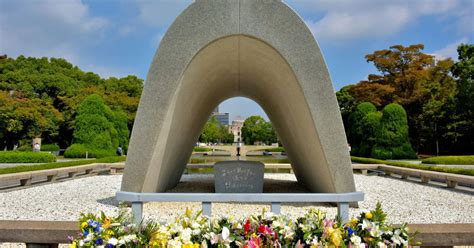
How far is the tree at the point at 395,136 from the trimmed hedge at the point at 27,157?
2271 centimetres

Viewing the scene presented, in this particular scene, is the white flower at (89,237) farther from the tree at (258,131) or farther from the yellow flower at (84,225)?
the tree at (258,131)

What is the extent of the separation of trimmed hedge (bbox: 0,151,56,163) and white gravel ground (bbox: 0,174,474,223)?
11712 millimetres

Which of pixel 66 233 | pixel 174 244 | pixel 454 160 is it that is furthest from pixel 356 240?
pixel 454 160

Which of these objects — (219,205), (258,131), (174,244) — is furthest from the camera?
(258,131)

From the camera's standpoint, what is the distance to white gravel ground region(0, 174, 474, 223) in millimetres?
7062

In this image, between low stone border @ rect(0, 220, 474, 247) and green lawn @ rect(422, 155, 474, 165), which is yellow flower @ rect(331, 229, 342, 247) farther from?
green lawn @ rect(422, 155, 474, 165)

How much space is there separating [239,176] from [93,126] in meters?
20.6

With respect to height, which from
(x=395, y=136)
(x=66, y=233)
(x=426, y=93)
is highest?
(x=426, y=93)

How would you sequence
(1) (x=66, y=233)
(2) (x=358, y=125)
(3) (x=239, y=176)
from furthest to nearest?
(2) (x=358, y=125) < (3) (x=239, y=176) < (1) (x=66, y=233)

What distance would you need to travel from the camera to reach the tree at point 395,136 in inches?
1047

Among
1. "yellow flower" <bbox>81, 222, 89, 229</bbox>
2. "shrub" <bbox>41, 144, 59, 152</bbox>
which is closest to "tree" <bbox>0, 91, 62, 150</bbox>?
"shrub" <bbox>41, 144, 59, 152</bbox>

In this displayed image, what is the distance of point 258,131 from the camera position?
79.8 meters

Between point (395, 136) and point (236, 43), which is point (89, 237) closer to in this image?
point (236, 43)

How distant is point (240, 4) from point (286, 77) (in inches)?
64.5
